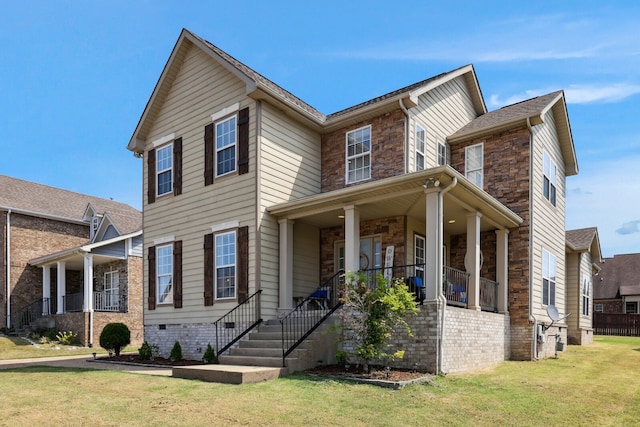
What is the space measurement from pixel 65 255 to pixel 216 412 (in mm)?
18169

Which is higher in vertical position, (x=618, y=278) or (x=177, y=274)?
(x=177, y=274)

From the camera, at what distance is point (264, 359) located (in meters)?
10.7

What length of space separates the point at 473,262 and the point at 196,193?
8136 mm

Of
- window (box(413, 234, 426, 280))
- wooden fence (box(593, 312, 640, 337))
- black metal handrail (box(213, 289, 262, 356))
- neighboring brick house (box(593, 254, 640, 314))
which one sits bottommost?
wooden fence (box(593, 312, 640, 337))

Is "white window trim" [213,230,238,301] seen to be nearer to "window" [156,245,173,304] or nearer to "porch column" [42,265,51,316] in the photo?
"window" [156,245,173,304]

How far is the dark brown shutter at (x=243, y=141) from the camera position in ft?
44.6

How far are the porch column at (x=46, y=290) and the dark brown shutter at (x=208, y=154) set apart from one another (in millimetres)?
14418

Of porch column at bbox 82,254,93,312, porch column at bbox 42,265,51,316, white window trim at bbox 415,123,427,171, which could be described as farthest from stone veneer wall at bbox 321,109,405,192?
porch column at bbox 42,265,51,316

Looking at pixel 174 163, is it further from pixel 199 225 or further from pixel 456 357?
pixel 456 357

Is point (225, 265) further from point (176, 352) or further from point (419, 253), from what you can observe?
point (419, 253)

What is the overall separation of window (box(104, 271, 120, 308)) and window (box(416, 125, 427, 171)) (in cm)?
1574

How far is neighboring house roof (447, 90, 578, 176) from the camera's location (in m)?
14.9

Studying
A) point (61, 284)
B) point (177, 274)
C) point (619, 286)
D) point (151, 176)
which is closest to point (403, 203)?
point (177, 274)

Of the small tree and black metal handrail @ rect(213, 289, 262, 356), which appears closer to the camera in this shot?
the small tree
